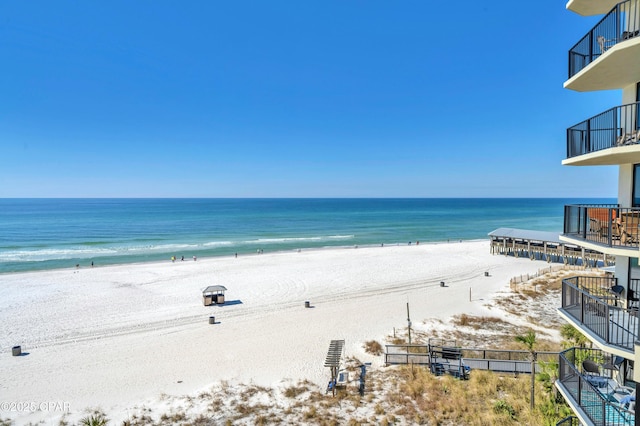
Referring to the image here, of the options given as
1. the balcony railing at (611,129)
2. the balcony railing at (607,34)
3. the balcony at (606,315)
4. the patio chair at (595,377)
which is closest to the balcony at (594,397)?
the patio chair at (595,377)

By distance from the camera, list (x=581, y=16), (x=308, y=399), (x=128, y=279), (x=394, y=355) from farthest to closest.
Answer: (x=128, y=279)
(x=394, y=355)
(x=308, y=399)
(x=581, y=16)

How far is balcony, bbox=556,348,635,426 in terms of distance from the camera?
5965mm

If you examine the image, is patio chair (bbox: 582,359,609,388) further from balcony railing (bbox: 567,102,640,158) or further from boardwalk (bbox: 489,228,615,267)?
boardwalk (bbox: 489,228,615,267)

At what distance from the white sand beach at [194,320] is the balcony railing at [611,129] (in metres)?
10.8

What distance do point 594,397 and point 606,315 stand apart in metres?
1.90

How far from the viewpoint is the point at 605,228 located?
23.6 ft

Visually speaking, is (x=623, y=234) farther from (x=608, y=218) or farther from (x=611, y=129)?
(x=611, y=129)

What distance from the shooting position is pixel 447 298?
73.0 ft

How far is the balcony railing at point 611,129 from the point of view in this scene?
6785 mm

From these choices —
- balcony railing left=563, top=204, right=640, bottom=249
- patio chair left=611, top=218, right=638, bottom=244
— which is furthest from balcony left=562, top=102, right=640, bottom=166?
patio chair left=611, top=218, right=638, bottom=244

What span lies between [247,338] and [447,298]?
43.9 ft

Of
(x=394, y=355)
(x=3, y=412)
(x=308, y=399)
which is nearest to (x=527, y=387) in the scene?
(x=394, y=355)

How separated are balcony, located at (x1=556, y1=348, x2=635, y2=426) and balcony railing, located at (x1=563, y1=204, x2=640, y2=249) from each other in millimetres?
2748

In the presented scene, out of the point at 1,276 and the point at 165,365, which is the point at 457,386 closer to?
the point at 165,365
